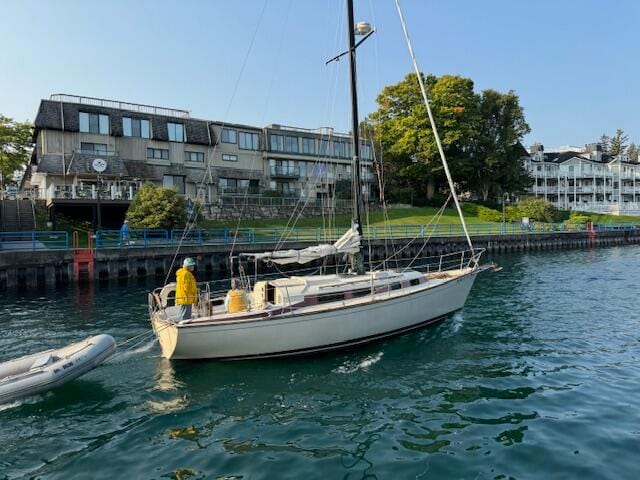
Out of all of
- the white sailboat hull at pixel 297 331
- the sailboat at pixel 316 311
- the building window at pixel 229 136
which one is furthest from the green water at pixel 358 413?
the building window at pixel 229 136

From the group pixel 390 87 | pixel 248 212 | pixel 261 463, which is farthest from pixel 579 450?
pixel 390 87

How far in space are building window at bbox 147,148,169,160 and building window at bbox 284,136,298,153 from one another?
53.5 ft

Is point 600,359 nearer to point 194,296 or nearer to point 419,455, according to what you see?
point 419,455

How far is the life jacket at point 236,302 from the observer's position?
43.6ft

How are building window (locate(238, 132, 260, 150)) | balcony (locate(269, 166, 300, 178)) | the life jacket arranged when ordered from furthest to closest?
balcony (locate(269, 166, 300, 178)) → building window (locate(238, 132, 260, 150)) → the life jacket

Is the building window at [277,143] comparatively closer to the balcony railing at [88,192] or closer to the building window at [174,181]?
the building window at [174,181]

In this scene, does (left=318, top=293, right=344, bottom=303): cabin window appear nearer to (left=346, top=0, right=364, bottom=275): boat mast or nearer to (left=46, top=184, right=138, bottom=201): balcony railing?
(left=346, top=0, right=364, bottom=275): boat mast

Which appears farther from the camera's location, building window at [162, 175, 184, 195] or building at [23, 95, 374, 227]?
building window at [162, 175, 184, 195]

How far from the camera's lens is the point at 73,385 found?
1127cm

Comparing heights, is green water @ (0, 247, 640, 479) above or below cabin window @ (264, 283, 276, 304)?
below

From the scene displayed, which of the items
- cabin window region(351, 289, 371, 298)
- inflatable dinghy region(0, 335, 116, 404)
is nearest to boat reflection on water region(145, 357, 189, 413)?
inflatable dinghy region(0, 335, 116, 404)

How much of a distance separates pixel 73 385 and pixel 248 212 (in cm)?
4203

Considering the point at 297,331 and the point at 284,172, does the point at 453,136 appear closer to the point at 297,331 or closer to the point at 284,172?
the point at 284,172

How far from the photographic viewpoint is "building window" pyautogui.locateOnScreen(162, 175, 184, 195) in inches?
2011
